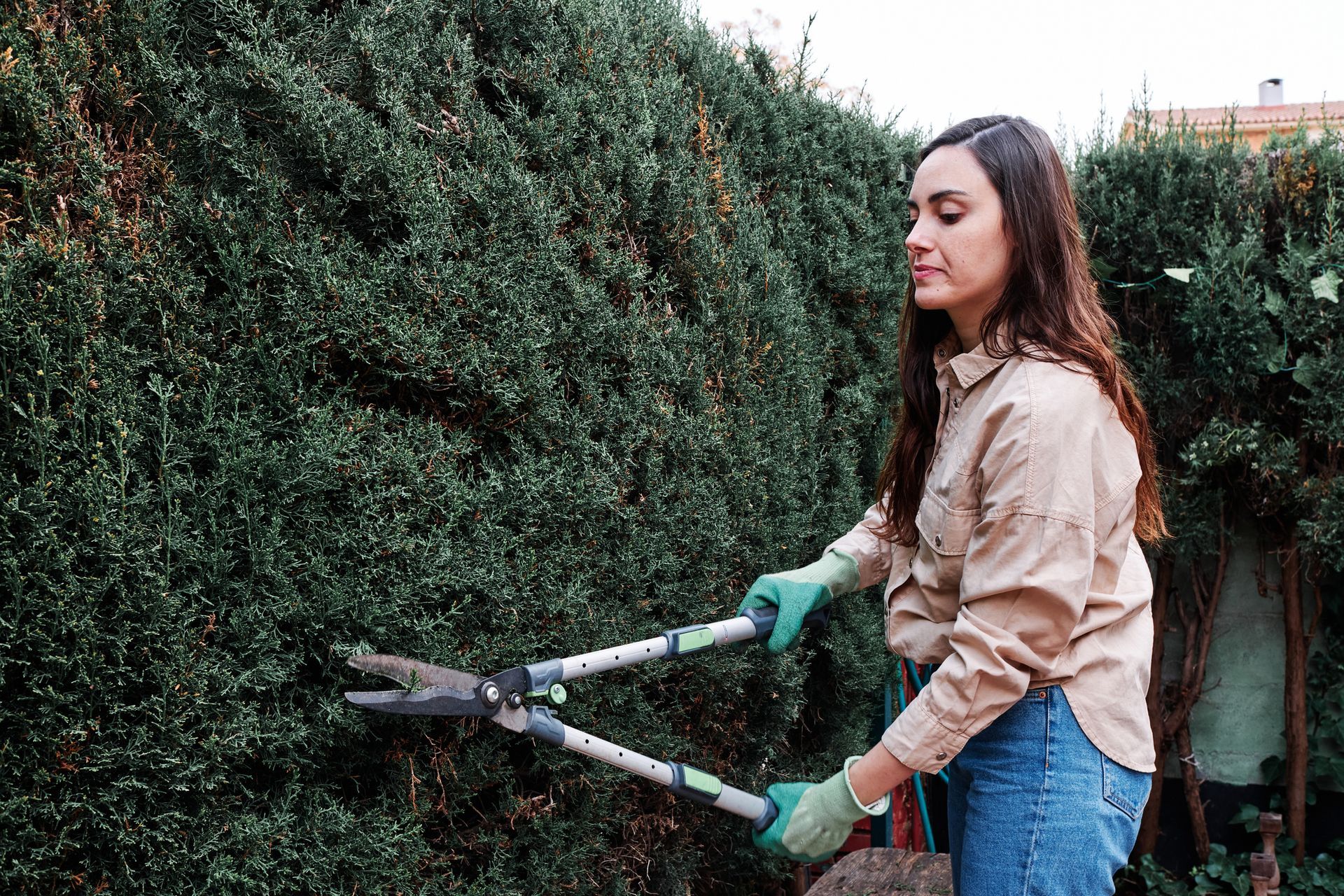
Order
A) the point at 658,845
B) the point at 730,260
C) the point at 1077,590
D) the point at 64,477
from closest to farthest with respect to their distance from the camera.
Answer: the point at 64,477 < the point at 1077,590 < the point at 658,845 < the point at 730,260

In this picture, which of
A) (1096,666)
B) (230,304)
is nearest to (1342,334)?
(1096,666)

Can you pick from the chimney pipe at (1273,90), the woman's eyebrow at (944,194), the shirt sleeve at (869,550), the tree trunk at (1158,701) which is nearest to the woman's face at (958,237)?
the woman's eyebrow at (944,194)

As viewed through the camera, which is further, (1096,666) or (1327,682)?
(1327,682)

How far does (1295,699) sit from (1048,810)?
366cm


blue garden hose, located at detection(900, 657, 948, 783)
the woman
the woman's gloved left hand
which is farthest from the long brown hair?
blue garden hose, located at detection(900, 657, 948, 783)

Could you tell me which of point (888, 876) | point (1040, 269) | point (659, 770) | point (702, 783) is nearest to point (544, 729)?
point (659, 770)

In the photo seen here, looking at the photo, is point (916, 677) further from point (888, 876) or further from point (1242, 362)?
point (1242, 362)

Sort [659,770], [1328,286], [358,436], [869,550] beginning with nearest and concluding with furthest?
1. [358,436]
2. [659,770]
3. [869,550]
4. [1328,286]

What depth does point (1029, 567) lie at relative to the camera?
67.0 inches

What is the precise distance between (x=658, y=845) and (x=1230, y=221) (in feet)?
12.7

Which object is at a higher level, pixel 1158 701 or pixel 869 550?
pixel 869 550

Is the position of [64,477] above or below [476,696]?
above

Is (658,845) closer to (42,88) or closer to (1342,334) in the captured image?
(42,88)

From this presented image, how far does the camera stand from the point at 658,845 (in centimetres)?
268
